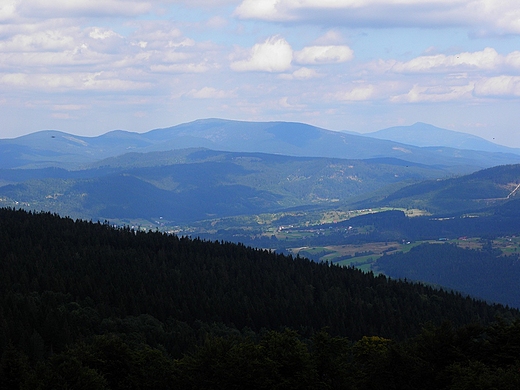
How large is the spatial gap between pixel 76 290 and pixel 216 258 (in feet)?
180

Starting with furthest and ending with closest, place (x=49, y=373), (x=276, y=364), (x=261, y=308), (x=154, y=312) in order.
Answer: (x=261, y=308) → (x=154, y=312) → (x=276, y=364) → (x=49, y=373)

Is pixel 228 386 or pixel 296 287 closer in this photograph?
pixel 228 386

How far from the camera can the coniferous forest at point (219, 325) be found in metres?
72.4

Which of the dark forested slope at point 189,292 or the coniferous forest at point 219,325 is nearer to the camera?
the coniferous forest at point 219,325

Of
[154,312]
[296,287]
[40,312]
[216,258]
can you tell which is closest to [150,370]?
[40,312]

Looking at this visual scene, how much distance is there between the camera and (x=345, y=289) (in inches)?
7131

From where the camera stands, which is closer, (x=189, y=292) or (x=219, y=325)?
(x=219, y=325)

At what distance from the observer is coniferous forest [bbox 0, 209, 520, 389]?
7238 centimetres

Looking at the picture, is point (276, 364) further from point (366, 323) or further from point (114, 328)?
point (366, 323)

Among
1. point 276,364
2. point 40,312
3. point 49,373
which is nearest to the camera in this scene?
point 49,373

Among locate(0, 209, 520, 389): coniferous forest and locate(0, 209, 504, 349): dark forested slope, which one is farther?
locate(0, 209, 504, 349): dark forested slope

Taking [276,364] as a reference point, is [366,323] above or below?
below

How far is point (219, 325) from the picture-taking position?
138 m

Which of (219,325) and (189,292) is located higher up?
(189,292)
